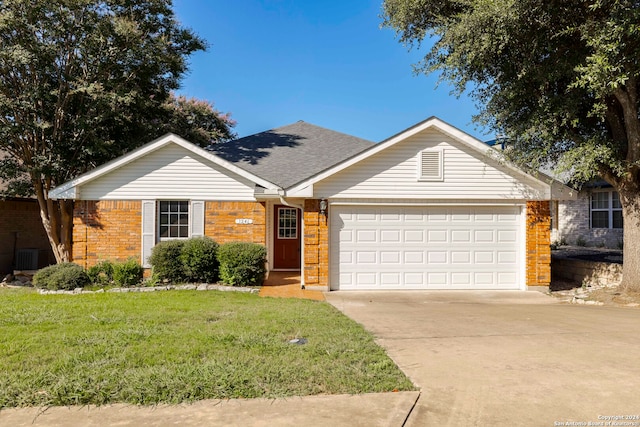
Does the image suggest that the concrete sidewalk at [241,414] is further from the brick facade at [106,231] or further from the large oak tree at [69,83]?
the large oak tree at [69,83]

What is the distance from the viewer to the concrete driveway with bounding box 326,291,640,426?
12.2 ft

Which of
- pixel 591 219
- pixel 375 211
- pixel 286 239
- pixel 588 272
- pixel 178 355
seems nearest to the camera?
pixel 178 355

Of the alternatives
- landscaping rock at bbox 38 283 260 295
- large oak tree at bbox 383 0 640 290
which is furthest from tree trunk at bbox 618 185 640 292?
landscaping rock at bbox 38 283 260 295

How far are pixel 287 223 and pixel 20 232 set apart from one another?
10025 mm

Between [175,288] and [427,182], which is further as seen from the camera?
[427,182]

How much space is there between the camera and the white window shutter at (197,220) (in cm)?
1170

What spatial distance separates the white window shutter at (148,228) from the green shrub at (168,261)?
864 mm

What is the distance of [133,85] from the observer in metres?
13.1

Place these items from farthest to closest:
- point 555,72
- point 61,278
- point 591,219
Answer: point 591,219, point 61,278, point 555,72

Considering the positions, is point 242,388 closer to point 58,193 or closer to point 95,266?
point 95,266

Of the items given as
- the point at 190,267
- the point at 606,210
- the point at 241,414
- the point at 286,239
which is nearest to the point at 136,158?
the point at 190,267

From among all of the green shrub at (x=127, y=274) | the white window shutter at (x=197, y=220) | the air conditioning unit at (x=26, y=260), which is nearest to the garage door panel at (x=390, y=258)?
the white window shutter at (x=197, y=220)

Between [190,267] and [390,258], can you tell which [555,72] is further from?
[190,267]

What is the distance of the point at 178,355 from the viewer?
16.2ft
